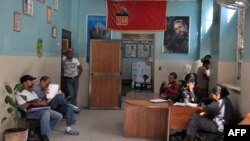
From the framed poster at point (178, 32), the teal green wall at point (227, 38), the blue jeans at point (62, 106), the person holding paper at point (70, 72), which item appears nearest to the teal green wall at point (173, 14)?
the framed poster at point (178, 32)

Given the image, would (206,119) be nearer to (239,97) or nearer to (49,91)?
(239,97)

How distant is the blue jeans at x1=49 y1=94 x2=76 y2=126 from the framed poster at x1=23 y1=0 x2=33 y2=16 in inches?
60.1

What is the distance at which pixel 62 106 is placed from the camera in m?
5.55

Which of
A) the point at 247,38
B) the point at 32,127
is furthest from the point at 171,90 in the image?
the point at 32,127

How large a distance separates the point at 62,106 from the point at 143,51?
7804 millimetres

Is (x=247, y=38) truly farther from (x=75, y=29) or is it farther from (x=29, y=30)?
(x=75, y=29)

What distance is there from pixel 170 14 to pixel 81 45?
2636 millimetres

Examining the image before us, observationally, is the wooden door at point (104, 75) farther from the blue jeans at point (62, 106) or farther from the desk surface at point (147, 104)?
the desk surface at point (147, 104)

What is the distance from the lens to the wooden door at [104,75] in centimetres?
829

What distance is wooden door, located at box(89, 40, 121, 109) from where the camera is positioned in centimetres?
829

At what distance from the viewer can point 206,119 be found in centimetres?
432

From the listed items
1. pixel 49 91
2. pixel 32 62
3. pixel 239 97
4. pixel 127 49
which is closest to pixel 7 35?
pixel 32 62

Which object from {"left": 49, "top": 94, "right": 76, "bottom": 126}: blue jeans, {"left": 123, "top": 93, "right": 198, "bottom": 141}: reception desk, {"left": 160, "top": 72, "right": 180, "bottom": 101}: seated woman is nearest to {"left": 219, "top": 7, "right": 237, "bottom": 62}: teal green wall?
{"left": 160, "top": 72, "right": 180, "bottom": 101}: seated woman

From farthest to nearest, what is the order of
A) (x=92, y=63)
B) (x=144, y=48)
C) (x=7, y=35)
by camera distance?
(x=144, y=48), (x=92, y=63), (x=7, y=35)
